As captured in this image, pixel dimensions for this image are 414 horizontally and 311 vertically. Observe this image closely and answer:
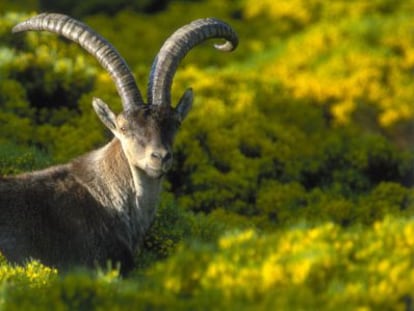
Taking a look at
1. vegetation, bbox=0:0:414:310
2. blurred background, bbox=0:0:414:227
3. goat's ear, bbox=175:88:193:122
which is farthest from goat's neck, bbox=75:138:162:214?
blurred background, bbox=0:0:414:227

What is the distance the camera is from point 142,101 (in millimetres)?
11859

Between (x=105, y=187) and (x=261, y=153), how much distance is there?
816 centimetres

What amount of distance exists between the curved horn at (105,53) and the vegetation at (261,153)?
2.01 meters

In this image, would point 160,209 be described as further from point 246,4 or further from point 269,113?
point 246,4

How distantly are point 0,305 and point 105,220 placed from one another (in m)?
4.07

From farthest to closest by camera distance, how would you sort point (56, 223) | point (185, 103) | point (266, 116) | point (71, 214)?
point (266, 116)
point (185, 103)
point (71, 214)
point (56, 223)

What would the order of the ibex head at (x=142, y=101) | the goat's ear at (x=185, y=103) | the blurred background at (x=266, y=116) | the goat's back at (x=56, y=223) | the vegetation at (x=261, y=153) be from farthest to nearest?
the blurred background at (x=266, y=116) < the goat's ear at (x=185, y=103) < the ibex head at (x=142, y=101) < the goat's back at (x=56, y=223) < the vegetation at (x=261, y=153)

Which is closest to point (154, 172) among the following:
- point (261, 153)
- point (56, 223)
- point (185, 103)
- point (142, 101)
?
point (142, 101)

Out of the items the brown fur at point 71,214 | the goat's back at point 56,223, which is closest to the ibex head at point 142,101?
the brown fur at point 71,214

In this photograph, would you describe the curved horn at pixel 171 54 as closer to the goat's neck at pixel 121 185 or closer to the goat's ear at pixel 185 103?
the goat's ear at pixel 185 103

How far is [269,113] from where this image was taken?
875 inches

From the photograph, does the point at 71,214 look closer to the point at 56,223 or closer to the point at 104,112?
the point at 56,223

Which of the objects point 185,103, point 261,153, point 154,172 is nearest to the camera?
point 154,172

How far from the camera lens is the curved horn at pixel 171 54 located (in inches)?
467
